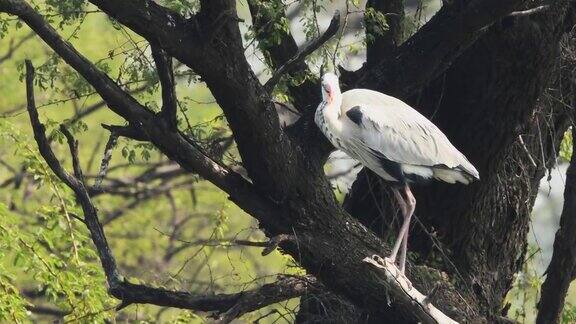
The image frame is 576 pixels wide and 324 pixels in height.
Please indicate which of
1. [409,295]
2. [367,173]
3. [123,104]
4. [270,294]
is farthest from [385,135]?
[123,104]

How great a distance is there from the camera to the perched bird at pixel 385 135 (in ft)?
22.9

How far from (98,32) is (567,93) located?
8691 millimetres

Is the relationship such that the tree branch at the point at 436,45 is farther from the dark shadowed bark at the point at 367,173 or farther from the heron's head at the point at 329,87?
the heron's head at the point at 329,87

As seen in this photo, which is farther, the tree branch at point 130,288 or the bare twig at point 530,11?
the bare twig at point 530,11

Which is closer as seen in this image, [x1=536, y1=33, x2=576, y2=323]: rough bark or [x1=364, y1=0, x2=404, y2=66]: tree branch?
[x1=536, y1=33, x2=576, y2=323]: rough bark

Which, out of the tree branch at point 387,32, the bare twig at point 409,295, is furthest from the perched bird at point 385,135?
the tree branch at point 387,32

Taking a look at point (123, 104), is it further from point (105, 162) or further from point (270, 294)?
point (270, 294)

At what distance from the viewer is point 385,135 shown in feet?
23.2

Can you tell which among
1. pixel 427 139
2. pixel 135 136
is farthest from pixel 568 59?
pixel 135 136

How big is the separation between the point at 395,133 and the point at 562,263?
1.35m

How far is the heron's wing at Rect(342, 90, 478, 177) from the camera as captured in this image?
702cm

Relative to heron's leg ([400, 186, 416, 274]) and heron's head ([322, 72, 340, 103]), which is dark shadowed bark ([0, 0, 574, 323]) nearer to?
heron's leg ([400, 186, 416, 274])

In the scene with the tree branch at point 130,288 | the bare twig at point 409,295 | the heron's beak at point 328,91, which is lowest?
the bare twig at point 409,295

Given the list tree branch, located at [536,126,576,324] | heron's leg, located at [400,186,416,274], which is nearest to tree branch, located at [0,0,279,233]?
heron's leg, located at [400,186,416,274]
